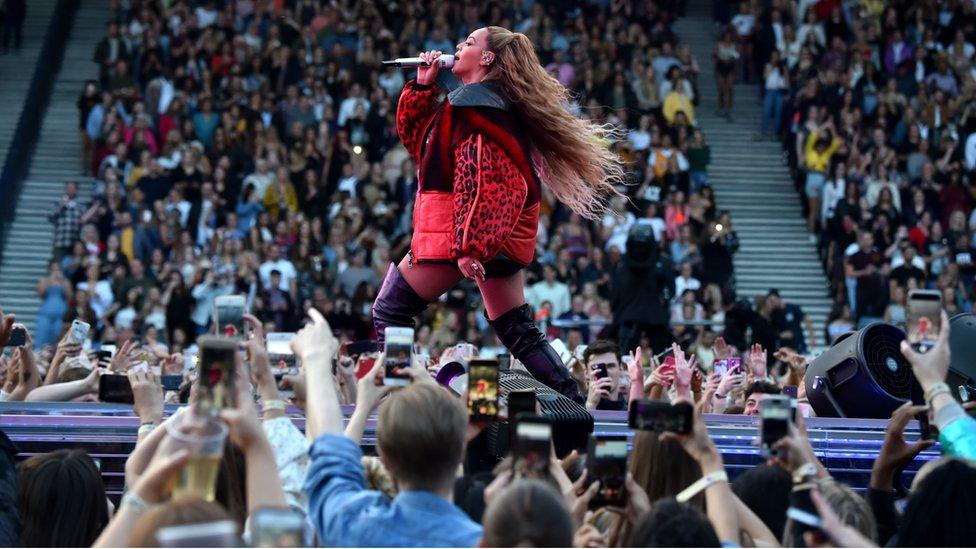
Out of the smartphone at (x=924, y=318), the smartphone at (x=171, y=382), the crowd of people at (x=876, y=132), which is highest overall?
the crowd of people at (x=876, y=132)

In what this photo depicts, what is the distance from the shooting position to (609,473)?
3791mm

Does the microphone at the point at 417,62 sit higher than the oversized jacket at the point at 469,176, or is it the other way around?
the microphone at the point at 417,62

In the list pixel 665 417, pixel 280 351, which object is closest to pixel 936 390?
pixel 665 417

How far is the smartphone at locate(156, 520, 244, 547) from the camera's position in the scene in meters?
2.75

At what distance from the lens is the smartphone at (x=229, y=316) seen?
14.3 ft

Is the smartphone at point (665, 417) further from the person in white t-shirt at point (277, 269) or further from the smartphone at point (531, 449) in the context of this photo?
the person in white t-shirt at point (277, 269)

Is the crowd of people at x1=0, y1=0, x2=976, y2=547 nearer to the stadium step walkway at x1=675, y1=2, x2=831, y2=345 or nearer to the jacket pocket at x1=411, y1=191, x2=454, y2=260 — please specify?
the stadium step walkway at x1=675, y1=2, x2=831, y2=345

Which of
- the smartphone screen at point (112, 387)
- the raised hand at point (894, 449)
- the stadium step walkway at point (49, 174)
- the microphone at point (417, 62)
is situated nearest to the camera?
the raised hand at point (894, 449)

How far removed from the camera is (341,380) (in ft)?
23.3

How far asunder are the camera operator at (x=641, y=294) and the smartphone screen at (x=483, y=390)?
8.17 m

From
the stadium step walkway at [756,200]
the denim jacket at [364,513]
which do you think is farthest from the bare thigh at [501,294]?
the stadium step walkway at [756,200]

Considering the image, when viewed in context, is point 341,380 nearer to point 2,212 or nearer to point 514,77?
point 514,77

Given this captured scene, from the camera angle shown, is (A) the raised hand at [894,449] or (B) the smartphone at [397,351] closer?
(B) the smartphone at [397,351]

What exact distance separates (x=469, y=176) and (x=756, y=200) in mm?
13277
